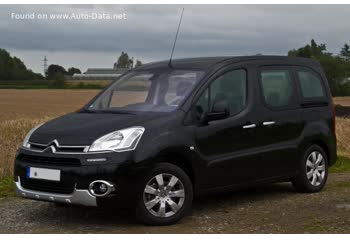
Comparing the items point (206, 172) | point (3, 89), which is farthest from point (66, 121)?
point (3, 89)

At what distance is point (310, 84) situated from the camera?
877 centimetres

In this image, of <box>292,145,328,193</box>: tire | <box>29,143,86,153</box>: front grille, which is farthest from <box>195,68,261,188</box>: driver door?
<box>29,143,86,153</box>: front grille

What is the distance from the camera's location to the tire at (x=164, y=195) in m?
6.38

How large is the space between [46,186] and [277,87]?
3416 mm

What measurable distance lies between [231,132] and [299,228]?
4.84 feet

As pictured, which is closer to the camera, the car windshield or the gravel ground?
the gravel ground

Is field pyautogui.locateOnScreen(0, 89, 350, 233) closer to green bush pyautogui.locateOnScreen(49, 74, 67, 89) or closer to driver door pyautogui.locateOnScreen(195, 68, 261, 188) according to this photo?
driver door pyautogui.locateOnScreen(195, 68, 261, 188)

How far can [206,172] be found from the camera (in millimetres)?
6965

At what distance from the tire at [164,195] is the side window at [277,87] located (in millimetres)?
1897

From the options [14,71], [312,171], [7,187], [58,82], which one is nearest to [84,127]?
[7,187]

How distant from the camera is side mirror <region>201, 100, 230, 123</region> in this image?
698cm

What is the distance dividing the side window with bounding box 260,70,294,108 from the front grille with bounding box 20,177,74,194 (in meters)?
2.92

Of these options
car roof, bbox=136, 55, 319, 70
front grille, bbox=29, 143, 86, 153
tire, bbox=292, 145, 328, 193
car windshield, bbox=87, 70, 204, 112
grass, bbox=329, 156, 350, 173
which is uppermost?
car roof, bbox=136, 55, 319, 70
